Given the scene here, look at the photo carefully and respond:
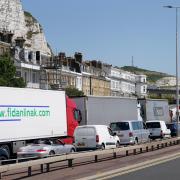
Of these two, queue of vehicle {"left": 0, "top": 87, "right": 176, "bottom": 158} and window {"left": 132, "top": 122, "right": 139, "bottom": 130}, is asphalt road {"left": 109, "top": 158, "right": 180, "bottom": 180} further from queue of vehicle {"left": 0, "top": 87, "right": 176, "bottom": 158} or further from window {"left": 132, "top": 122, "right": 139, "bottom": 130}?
window {"left": 132, "top": 122, "right": 139, "bottom": 130}

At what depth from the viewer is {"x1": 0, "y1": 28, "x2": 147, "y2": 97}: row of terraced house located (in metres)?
111

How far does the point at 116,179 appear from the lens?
1739cm

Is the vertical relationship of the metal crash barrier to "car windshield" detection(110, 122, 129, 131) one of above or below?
below

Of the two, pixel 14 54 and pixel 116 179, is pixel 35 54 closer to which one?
pixel 14 54

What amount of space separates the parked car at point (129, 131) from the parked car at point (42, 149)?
1167cm

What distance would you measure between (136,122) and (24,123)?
14156mm

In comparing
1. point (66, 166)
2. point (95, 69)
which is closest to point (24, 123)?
point (66, 166)

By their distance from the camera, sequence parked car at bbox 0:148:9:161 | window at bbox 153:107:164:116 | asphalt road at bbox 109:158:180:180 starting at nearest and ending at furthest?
asphalt road at bbox 109:158:180:180 → parked car at bbox 0:148:9:161 → window at bbox 153:107:164:116

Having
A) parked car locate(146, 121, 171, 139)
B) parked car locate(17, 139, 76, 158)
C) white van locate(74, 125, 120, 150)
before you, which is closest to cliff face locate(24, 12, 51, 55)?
parked car locate(146, 121, 171, 139)

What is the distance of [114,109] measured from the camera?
4422 centimetres

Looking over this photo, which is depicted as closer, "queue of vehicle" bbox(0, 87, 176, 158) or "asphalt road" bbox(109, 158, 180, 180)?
"asphalt road" bbox(109, 158, 180, 180)

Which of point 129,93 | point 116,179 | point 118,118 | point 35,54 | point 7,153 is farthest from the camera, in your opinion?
point 129,93

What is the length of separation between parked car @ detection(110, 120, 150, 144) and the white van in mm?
5259

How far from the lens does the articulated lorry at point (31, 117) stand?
84.2 ft
